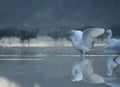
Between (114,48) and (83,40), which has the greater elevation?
(83,40)

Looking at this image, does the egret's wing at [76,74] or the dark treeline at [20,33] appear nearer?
the egret's wing at [76,74]

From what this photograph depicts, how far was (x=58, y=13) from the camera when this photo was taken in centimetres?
1648

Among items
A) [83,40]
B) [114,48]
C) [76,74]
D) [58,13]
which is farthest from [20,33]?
[76,74]

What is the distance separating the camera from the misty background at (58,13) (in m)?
16.1

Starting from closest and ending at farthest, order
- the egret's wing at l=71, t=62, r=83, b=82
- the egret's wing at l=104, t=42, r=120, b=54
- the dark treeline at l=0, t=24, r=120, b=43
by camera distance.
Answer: the egret's wing at l=71, t=62, r=83, b=82, the egret's wing at l=104, t=42, r=120, b=54, the dark treeline at l=0, t=24, r=120, b=43

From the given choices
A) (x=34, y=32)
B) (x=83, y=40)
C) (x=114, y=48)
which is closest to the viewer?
(x=83, y=40)

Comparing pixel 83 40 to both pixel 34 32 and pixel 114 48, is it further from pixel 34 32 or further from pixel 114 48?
pixel 34 32

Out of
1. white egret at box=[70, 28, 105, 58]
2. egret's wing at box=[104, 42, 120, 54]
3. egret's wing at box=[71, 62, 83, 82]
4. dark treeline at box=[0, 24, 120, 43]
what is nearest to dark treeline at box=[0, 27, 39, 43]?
dark treeline at box=[0, 24, 120, 43]

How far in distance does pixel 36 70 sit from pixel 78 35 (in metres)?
3.84

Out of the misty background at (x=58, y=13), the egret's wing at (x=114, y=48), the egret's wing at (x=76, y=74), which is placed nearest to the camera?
the egret's wing at (x=76, y=74)

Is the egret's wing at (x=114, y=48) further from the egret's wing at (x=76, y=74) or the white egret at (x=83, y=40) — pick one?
the egret's wing at (x=76, y=74)

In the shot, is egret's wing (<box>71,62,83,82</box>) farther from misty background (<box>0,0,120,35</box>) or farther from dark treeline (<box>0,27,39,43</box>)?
misty background (<box>0,0,120,35</box>)

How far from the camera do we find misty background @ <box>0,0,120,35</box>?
52.9ft

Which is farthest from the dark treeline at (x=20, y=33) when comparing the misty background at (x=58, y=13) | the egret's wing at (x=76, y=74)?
the egret's wing at (x=76, y=74)
